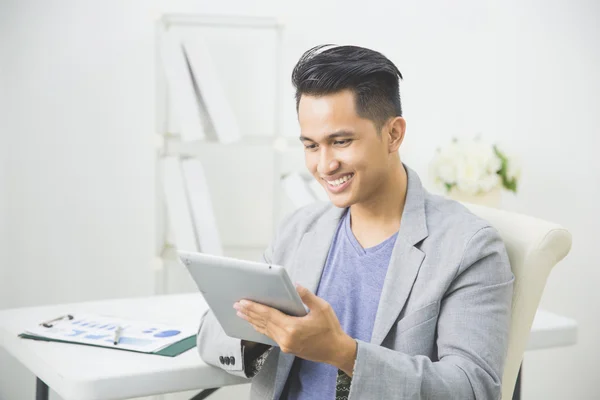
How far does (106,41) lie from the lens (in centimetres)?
279

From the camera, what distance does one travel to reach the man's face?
1.44 metres

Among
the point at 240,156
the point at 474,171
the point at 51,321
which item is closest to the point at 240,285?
the point at 51,321

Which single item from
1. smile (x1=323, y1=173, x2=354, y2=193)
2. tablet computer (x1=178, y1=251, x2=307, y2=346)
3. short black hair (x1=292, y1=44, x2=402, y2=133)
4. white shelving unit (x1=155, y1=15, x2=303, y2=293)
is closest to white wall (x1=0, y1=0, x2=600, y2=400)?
white shelving unit (x1=155, y1=15, x2=303, y2=293)

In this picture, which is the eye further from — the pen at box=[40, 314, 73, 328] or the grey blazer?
the pen at box=[40, 314, 73, 328]

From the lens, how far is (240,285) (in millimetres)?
1289

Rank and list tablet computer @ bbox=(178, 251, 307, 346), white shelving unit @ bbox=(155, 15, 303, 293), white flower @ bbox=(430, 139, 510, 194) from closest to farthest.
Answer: tablet computer @ bbox=(178, 251, 307, 346), white flower @ bbox=(430, 139, 510, 194), white shelving unit @ bbox=(155, 15, 303, 293)

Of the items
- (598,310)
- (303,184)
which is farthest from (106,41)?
(598,310)

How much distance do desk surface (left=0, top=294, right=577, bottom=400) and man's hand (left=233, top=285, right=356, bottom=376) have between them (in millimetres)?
287

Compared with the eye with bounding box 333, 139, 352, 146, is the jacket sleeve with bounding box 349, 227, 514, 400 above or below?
below

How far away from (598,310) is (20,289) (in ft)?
7.35

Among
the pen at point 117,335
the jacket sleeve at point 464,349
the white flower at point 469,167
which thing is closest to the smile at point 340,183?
the jacket sleeve at point 464,349

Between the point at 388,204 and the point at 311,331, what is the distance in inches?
15.5

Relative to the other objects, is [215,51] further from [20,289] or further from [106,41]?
[20,289]

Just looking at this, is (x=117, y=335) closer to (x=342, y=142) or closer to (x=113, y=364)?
(x=113, y=364)
